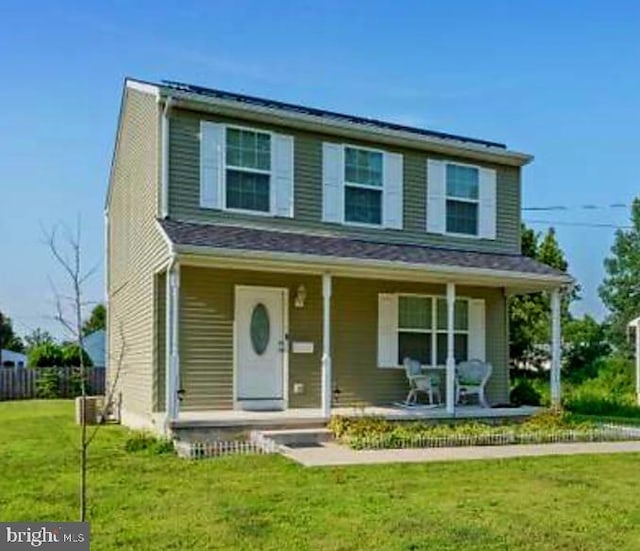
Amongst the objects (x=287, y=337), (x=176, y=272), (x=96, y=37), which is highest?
(x=96, y=37)

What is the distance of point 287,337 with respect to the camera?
1363 centimetres

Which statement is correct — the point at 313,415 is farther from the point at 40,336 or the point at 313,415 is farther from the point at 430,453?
the point at 40,336

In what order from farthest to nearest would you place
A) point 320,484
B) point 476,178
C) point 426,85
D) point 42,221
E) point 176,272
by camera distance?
point 426,85 → point 476,178 → point 176,272 → point 42,221 → point 320,484

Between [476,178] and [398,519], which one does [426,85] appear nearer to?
[476,178]

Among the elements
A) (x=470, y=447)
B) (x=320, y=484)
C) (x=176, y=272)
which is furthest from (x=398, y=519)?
(x=176, y=272)

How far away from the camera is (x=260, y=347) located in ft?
44.1

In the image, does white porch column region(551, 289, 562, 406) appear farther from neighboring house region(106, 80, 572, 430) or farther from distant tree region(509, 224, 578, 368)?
distant tree region(509, 224, 578, 368)

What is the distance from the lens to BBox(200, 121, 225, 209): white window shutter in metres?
13.1

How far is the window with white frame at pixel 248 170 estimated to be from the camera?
13352mm

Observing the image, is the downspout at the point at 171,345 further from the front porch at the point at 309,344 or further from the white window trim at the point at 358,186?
the white window trim at the point at 358,186

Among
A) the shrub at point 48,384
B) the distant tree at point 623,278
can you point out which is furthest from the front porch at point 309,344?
the distant tree at point 623,278

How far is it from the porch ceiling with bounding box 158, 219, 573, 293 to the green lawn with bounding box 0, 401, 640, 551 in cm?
323

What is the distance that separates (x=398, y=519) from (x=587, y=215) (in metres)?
28.4

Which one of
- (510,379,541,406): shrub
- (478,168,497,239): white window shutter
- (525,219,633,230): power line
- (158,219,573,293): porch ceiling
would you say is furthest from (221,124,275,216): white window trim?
(525,219,633,230): power line
